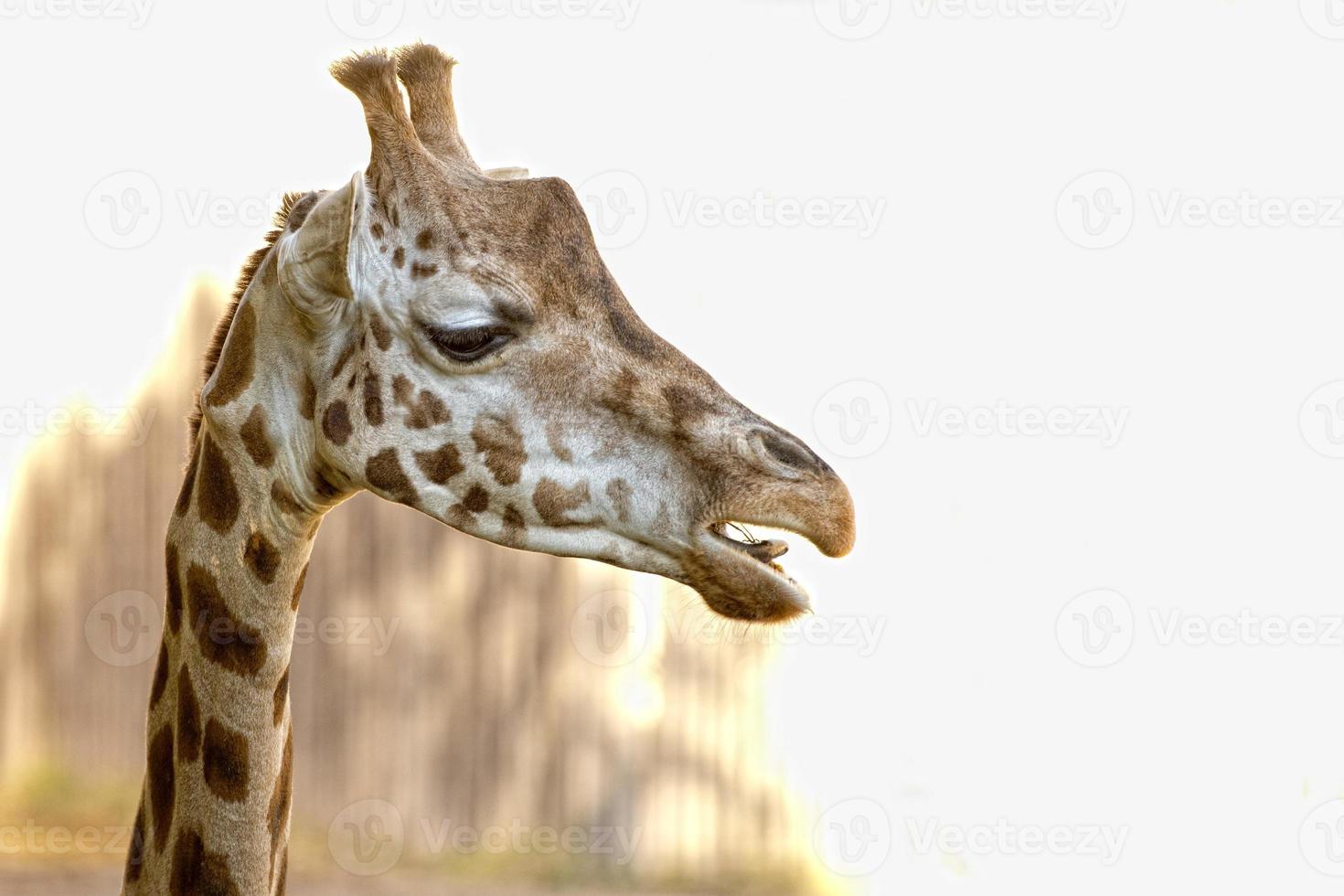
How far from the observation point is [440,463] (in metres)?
2.73

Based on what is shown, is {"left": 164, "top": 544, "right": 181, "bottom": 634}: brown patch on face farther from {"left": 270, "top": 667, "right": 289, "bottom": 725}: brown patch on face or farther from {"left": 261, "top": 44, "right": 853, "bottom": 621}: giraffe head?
{"left": 261, "top": 44, "right": 853, "bottom": 621}: giraffe head

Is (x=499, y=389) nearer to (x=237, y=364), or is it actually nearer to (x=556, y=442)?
(x=556, y=442)

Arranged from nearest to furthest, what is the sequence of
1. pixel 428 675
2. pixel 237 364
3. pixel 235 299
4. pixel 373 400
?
pixel 373 400, pixel 237 364, pixel 235 299, pixel 428 675

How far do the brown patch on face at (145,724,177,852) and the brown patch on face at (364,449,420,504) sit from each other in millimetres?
649

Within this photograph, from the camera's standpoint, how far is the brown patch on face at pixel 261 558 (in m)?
2.73

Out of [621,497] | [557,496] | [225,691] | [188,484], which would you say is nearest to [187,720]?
[225,691]

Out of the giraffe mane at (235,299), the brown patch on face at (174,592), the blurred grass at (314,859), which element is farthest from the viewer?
the blurred grass at (314,859)

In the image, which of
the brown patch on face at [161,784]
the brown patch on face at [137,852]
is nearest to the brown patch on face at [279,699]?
the brown patch on face at [161,784]

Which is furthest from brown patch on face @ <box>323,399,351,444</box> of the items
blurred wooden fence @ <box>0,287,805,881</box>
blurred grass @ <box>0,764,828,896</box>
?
blurred grass @ <box>0,764,828,896</box>

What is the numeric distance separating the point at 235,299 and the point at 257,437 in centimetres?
39

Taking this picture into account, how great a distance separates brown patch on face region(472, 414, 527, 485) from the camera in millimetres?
2717

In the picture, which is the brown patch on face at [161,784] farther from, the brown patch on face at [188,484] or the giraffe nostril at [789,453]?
the giraffe nostril at [789,453]

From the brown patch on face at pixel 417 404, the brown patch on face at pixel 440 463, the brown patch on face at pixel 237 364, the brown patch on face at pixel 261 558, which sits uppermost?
the brown patch on face at pixel 237 364

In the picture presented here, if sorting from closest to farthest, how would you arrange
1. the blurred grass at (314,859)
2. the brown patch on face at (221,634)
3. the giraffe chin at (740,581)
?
the giraffe chin at (740,581), the brown patch on face at (221,634), the blurred grass at (314,859)
